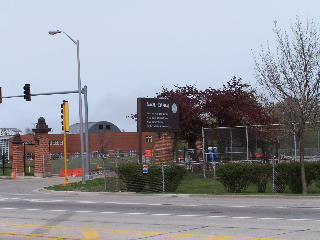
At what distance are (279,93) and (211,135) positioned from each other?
976 centimetres

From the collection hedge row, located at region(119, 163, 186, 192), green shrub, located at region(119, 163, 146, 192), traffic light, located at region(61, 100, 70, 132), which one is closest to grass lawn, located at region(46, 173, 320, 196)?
hedge row, located at region(119, 163, 186, 192)

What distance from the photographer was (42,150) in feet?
147

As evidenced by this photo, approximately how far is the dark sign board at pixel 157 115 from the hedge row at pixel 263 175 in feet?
23.2

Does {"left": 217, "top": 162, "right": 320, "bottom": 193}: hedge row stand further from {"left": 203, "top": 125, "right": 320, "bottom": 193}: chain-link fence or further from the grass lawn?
{"left": 203, "top": 125, "right": 320, "bottom": 193}: chain-link fence

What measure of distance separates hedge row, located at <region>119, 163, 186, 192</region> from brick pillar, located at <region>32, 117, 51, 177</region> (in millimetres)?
19350

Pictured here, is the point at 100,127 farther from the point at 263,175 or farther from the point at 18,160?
the point at 263,175

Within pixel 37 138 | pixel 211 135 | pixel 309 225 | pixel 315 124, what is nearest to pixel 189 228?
pixel 309 225

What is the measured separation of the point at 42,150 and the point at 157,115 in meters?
15.9

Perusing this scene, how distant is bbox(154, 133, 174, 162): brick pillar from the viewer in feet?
119

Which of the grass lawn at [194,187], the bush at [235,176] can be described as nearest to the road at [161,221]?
the bush at [235,176]

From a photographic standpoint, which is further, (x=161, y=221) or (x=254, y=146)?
(x=254, y=146)

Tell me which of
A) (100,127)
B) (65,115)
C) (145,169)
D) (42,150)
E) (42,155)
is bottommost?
(145,169)

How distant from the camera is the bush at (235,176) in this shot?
24.7 metres

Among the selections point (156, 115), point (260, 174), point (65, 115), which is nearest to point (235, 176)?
point (260, 174)
